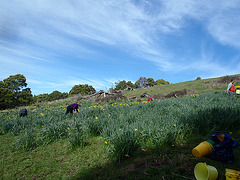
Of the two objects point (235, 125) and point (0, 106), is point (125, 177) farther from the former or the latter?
point (0, 106)

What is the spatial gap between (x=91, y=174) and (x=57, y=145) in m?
2.34

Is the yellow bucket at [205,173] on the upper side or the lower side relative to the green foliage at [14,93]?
lower

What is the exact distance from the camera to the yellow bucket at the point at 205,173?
6.58 feet

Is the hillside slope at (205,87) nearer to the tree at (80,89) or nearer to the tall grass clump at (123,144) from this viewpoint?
the tall grass clump at (123,144)

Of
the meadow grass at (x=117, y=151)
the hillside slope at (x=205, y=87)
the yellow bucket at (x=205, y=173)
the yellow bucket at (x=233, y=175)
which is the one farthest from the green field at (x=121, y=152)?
the hillside slope at (x=205, y=87)

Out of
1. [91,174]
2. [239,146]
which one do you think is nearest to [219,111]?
[239,146]

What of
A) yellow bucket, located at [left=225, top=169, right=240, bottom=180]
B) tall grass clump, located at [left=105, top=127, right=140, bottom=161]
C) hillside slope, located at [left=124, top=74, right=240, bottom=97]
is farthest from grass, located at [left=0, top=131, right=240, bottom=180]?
hillside slope, located at [left=124, top=74, right=240, bottom=97]

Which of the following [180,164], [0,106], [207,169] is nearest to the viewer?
[207,169]

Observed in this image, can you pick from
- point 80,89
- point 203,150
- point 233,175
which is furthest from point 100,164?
point 80,89

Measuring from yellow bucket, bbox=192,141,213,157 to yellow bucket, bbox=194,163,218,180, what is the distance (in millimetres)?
641

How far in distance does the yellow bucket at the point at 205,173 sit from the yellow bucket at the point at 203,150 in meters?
0.64

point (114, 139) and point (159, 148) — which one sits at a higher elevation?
point (114, 139)

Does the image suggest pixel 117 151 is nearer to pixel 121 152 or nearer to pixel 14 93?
pixel 121 152

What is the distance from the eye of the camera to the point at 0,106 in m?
35.7
